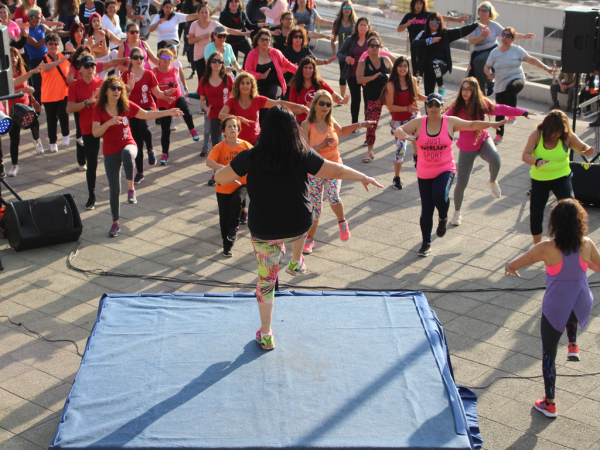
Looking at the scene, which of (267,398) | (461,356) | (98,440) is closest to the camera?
(98,440)

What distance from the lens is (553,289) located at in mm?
4441

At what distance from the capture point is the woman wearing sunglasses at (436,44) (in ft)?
36.3

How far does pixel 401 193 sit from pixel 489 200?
114 cm

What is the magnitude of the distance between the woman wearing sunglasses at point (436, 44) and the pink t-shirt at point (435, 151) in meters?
4.55

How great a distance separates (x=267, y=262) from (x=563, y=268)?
1.97 meters

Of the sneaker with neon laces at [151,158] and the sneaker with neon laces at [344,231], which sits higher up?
the sneaker with neon laces at [151,158]

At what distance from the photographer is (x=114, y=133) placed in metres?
7.77

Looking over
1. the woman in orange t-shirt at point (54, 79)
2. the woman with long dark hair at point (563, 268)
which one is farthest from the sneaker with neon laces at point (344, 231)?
the woman in orange t-shirt at point (54, 79)

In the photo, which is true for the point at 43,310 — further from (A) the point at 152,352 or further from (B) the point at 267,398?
(B) the point at 267,398

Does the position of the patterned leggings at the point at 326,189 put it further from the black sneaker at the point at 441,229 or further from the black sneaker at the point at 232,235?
the black sneaker at the point at 441,229

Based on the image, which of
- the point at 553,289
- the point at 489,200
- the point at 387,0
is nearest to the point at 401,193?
the point at 489,200

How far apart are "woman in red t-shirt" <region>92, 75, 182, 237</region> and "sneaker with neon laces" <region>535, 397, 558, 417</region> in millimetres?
5046

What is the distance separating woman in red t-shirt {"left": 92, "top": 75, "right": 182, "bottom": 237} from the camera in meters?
7.75

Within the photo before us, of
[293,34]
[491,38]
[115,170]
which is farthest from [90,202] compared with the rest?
[491,38]
